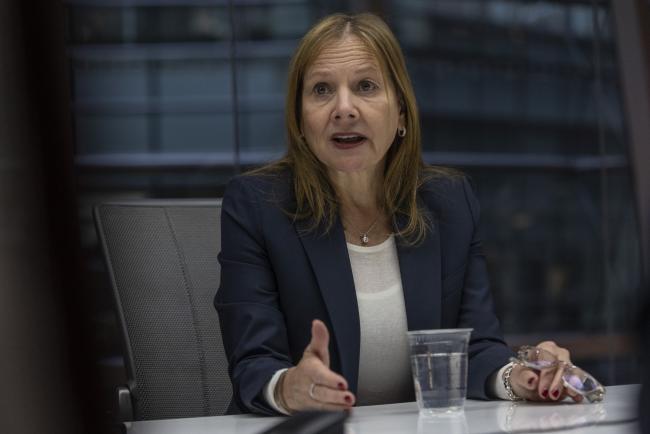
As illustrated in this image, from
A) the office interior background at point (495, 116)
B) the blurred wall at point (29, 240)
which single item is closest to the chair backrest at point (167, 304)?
the office interior background at point (495, 116)

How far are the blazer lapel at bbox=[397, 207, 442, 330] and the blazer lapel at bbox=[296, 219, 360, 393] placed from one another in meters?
0.07

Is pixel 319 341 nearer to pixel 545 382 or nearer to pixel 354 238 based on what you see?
pixel 545 382

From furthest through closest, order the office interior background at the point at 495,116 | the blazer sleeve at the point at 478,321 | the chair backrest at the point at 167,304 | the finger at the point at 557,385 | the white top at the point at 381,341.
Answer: the office interior background at the point at 495,116
the chair backrest at the point at 167,304
the white top at the point at 381,341
the blazer sleeve at the point at 478,321
the finger at the point at 557,385

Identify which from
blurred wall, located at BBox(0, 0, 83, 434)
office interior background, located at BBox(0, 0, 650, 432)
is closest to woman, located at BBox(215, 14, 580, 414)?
office interior background, located at BBox(0, 0, 650, 432)

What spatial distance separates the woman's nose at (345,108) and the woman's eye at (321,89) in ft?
0.13

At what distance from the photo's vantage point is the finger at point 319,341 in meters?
0.84

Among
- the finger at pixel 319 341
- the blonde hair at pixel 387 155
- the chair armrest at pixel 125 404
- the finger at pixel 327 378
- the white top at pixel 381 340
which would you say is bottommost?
the chair armrest at pixel 125 404

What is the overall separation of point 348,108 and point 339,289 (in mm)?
226

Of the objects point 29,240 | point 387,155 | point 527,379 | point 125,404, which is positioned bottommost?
point 125,404

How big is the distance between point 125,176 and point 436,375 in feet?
11.5

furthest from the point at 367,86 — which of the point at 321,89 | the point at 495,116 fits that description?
the point at 495,116

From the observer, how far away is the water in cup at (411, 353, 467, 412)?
90 cm

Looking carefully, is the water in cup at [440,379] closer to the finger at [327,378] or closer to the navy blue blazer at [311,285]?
the finger at [327,378]

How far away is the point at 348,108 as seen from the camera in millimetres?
1278
